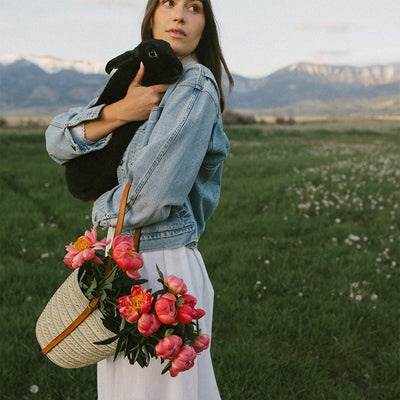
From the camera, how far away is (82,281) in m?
1.69

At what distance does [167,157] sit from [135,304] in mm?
570

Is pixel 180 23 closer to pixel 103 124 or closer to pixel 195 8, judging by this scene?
pixel 195 8

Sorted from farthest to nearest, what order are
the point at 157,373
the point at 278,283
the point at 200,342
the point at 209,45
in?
the point at 278,283, the point at 209,45, the point at 157,373, the point at 200,342

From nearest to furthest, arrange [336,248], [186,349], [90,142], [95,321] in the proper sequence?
[186,349] < [95,321] < [90,142] < [336,248]

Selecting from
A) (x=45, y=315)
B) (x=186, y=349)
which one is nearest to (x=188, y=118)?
(x=186, y=349)

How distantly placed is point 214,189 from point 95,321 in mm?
881

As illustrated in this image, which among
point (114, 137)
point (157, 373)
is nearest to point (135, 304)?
point (157, 373)

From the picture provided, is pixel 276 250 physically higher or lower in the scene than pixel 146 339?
lower

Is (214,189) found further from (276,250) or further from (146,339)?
(276,250)

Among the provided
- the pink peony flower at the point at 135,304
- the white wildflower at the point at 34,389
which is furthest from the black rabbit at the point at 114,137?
the white wildflower at the point at 34,389

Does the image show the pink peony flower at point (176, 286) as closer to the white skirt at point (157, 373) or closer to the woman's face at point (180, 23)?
the white skirt at point (157, 373)

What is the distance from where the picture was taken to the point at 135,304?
4.95 ft

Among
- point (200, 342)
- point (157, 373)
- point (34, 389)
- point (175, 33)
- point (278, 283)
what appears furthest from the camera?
point (278, 283)

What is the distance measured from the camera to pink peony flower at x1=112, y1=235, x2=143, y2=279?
1.53m
